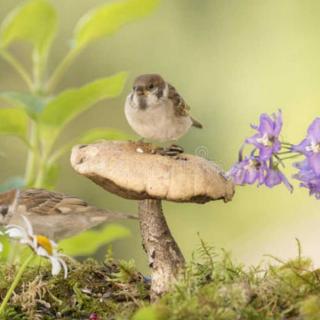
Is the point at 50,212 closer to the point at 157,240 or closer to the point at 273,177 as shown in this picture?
the point at 157,240

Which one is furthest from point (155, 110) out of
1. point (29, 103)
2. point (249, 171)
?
point (29, 103)

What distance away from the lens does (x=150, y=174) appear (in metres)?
2.41

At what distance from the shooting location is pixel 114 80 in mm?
3312

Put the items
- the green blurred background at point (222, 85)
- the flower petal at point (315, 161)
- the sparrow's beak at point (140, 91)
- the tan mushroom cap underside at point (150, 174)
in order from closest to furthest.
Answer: the flower petal at point (315, 161) → the tan mushroom cap underside at point (150, 174) → the sparrow's beak at point (140, 91) → the green blurred background at point (222, 85)

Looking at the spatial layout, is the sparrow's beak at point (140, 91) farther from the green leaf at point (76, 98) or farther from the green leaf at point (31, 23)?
the green leaf at point (31, 23)

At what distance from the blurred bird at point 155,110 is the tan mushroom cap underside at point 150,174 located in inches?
10.0

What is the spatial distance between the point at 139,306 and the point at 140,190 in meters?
0.27

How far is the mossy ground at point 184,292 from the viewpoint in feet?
7.19

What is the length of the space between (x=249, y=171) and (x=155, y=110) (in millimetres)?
468

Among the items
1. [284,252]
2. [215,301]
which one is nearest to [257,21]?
[284,252]

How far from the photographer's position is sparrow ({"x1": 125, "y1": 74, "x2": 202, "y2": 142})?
274 centimetres

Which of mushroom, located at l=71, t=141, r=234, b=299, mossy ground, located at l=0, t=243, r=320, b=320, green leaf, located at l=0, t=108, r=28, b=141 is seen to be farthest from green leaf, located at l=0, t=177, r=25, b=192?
mushroom, located at l=71, t=141, r=234, b=299

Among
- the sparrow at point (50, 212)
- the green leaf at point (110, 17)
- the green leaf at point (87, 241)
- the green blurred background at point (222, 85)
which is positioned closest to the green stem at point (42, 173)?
the green leaf at point (87, 241)

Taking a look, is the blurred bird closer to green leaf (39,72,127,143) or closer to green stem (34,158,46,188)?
green leaf (39,72,127,143)
